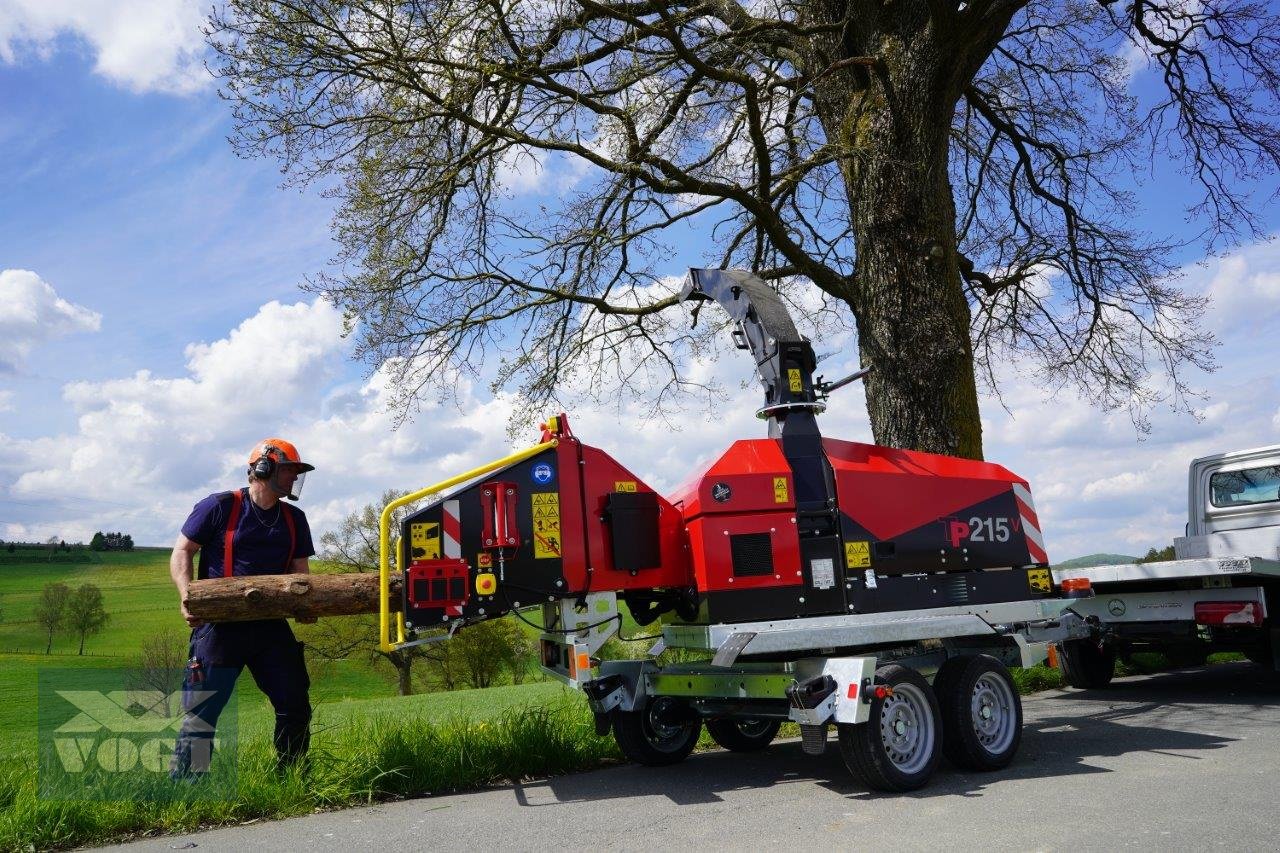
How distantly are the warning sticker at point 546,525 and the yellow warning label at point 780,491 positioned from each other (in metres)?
1.43

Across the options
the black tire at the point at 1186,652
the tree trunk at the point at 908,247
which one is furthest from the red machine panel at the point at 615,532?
the black tire at the point at 1186,652

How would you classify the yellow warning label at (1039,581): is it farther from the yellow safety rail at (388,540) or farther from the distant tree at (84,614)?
the distant tree at (84,614)

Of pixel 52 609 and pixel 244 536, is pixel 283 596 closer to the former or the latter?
pixel 244 536

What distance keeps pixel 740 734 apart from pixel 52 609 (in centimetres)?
4379

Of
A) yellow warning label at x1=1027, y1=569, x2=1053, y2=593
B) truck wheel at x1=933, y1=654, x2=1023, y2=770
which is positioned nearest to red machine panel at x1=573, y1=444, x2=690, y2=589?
truck wheel at x1=933, y1=654, x2=1023, y2=770

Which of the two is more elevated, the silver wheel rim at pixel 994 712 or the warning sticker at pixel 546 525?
the warning sticker at pixel 546 525

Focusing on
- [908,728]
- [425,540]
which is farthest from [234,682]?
[908,728]

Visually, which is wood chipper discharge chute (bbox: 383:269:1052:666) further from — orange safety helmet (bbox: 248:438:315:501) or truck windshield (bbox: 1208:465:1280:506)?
truck windshield (bbox: 1208:465:1280:506)

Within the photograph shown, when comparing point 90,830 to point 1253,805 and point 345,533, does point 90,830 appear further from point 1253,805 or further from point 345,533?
point 345,533

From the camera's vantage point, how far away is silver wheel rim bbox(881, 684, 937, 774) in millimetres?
6184

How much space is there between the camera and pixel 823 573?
6.65 meters

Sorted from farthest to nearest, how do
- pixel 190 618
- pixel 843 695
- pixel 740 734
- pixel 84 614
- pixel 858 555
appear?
pixel 84 614
pixel 740 734
pixel 858 555
pixel 190 618
pixel 843 695

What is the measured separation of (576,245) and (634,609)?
6.35 meters

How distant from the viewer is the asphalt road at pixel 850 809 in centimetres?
497
